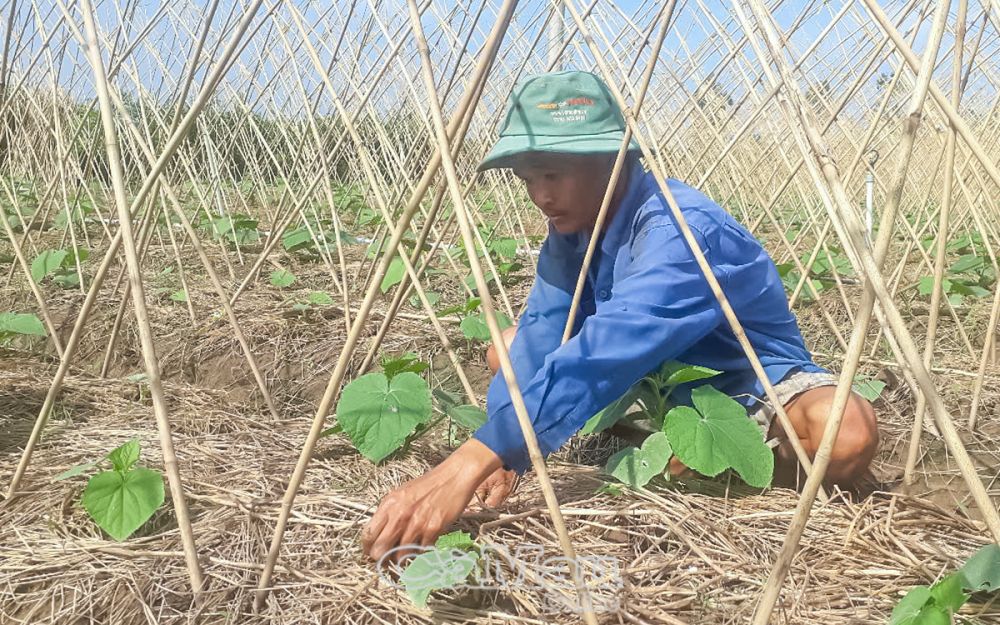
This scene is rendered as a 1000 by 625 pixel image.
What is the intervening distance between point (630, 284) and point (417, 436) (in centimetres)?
54

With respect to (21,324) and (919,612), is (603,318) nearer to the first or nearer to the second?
(919,612)

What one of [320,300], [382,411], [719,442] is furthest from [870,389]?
[320,300]

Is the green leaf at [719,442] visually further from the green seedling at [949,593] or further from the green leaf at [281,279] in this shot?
the green leaf at [281,279]

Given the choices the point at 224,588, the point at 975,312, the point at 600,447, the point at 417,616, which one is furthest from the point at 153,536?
the point at 975,312

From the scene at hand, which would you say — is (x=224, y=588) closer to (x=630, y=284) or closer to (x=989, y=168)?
(x=630, y=284)

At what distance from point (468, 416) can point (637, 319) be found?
0.38 m

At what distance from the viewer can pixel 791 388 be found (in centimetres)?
133

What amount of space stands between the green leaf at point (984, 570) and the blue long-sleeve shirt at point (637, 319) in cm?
46

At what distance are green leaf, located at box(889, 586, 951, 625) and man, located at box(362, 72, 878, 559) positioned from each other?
0.44 metres

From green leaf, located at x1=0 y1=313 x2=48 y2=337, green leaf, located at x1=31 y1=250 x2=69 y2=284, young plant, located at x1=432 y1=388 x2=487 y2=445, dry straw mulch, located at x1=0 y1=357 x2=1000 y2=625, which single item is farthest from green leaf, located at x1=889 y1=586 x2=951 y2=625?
green leaf, located at x1=31 y1=250 x2=69 y2=284

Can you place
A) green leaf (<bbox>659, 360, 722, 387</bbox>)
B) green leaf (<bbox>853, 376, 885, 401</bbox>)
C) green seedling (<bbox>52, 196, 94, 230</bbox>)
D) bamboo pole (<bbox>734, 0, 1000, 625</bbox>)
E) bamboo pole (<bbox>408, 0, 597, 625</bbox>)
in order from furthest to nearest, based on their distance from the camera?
green seedling (<bbox>52, 196, 94, 230</bbox>)
green leaf (<bbox>853, 376, 885, 401</bbox>)
green leaf (<bbox>659, 360, 722, 387</bbox>)
bamboo pole (<bbox>408, 0, 597, 625</bbox>)
bamboo pole (<bbox>734, 0, 1000, 625</bbox>)

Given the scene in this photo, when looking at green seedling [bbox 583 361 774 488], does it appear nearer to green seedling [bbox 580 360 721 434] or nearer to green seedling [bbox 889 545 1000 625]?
green seedling [bbox 580 360 721 434]

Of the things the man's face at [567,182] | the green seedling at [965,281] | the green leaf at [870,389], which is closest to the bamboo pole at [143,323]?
the man's face at [567,182]

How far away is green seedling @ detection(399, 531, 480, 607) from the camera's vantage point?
884mm
